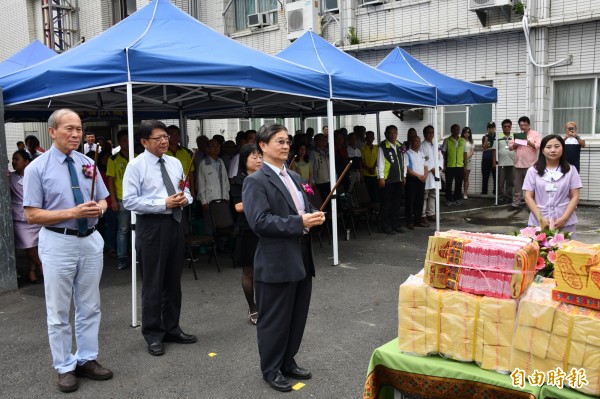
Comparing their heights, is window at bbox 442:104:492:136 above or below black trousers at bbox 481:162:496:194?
above

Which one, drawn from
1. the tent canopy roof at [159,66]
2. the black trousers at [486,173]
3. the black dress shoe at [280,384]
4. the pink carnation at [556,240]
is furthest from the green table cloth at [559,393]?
the black trousers at [486,173]

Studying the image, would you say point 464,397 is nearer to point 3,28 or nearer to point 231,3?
point 231,3

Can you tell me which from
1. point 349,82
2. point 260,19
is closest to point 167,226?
point 349,82

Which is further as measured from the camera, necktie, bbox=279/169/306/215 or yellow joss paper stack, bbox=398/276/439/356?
necktie, bbox=279/169/306/215

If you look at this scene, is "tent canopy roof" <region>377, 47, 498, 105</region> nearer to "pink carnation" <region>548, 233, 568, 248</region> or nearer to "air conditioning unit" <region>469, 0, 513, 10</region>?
"air conditioning unit" <region>469, 0, 513, 10</region>

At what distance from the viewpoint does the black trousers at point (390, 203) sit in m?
9.67

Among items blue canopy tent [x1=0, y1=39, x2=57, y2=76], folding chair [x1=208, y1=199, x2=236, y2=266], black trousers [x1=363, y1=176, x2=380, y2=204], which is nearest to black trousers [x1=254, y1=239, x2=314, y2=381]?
folding chair [x1=208, y1=199, x2=236, y2=266]

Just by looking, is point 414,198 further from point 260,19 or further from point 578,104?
point 260,19

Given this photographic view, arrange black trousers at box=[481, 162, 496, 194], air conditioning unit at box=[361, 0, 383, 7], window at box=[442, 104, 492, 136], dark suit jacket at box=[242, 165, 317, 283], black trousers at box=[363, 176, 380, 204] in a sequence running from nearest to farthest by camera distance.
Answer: dark suit jacket at box=[242, 165, 317, 283] < black trousers at box=[363, 176, 380, 204] < black trousers at box=[481, 162, 496, 194] < window at box=[442, 104, 492, 136] < air conditioning unit at box=[361, 0, 383, 7]

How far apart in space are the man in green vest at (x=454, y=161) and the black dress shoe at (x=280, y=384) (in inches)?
368

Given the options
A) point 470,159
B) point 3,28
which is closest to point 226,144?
point 470,159

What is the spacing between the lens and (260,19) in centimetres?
1714

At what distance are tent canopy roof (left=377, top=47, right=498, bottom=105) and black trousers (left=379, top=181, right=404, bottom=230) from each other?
1650 millimetres

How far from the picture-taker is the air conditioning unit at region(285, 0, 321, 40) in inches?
600
